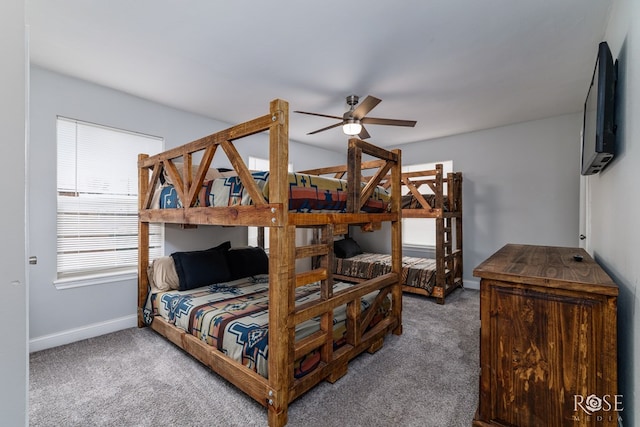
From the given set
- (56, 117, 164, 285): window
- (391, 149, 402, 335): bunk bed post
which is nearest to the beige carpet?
(391, 149, 402, 335): bunk bed post

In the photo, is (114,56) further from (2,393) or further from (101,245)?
(2,393)

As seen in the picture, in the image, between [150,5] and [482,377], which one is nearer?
[482,377]

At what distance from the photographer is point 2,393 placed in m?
0.40

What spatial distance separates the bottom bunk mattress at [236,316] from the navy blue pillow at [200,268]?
0.08m

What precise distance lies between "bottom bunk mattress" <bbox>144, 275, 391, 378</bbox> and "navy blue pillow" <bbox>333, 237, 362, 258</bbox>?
2.01m

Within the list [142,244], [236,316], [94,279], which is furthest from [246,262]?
[94,279]

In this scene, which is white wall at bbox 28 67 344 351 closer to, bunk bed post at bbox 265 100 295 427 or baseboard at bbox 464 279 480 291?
bunk bed post at bbox 265 100 295 427

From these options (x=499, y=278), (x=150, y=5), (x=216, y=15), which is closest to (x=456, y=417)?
(x=499, y=278)

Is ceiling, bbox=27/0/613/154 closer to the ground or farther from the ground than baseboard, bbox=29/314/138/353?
farther from the ground

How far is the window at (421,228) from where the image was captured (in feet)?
16.4

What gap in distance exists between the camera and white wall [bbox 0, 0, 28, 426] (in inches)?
16.2

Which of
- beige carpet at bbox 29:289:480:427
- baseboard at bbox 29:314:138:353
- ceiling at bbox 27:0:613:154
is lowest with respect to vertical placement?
beige carpet at bbox 29:289:480:427

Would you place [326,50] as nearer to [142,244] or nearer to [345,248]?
[142,244]

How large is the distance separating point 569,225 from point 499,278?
3495 mm
